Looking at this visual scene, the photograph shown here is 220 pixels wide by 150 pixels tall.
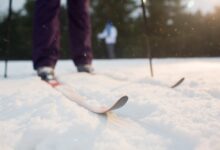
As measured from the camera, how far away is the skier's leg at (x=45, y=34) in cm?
272

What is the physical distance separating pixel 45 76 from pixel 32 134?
1.23m

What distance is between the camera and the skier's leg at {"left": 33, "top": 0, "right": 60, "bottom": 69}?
2725mm

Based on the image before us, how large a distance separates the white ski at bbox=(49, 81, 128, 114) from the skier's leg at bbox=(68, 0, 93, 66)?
69 centimetres

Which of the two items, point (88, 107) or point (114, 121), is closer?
point (114, 121)

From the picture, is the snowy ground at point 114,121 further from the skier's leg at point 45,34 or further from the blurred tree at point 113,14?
the blurred tree at point 113,14

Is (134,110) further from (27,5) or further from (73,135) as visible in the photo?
(27,5)

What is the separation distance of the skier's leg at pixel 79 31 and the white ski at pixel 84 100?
2.26ft

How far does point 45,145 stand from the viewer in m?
1.32

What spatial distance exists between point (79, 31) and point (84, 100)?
1.29 meters

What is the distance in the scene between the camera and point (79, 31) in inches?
124

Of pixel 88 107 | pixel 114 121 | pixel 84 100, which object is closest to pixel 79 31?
pixel 84 100

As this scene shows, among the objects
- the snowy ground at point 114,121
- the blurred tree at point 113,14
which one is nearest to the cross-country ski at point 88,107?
the snowy ground at point 114,121

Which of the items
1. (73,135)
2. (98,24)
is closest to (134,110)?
(73,135)

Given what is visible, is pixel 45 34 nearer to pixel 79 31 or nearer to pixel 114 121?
pixel 79 31
